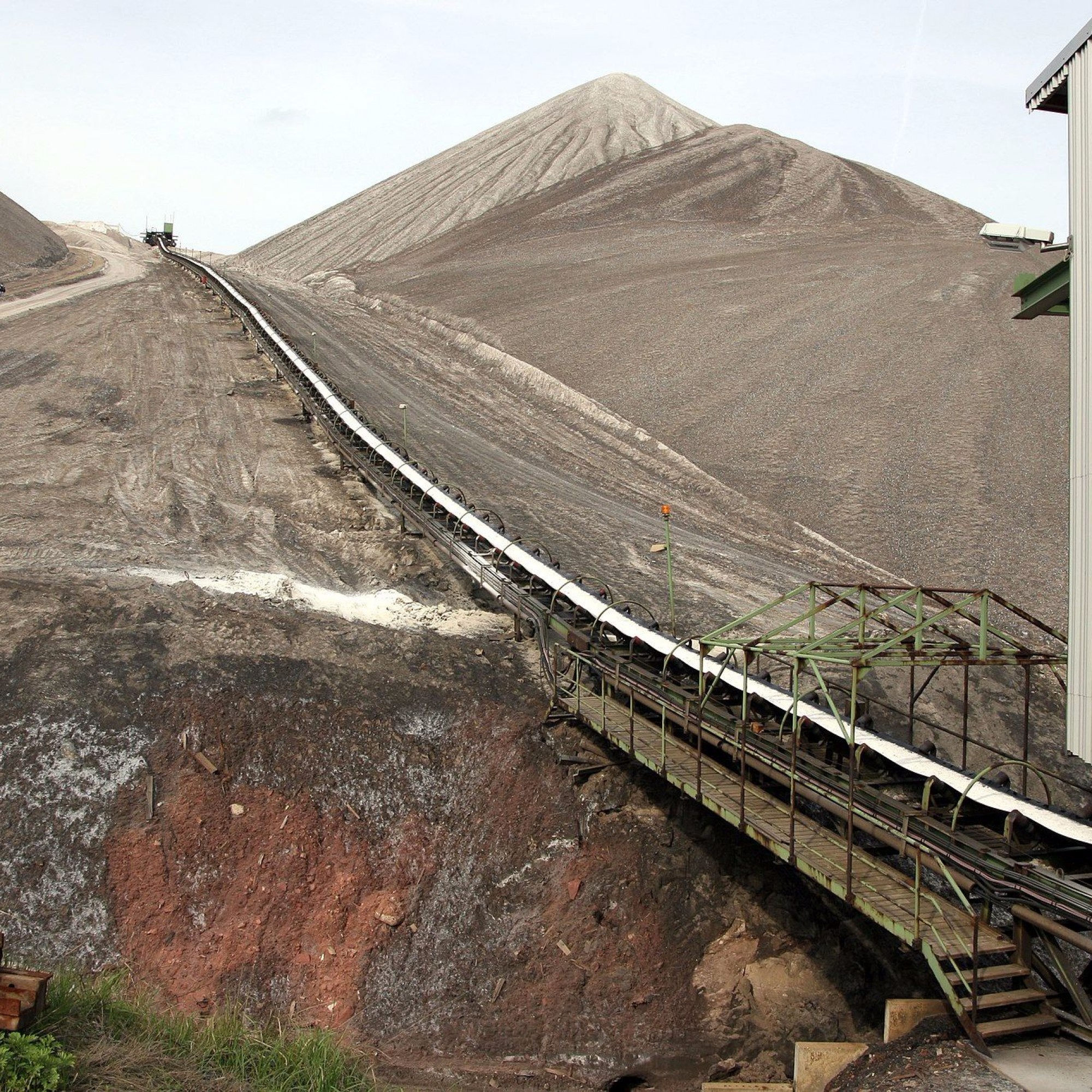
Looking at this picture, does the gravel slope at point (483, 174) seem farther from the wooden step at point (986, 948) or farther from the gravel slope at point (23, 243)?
the wooden step at point (986, 948)

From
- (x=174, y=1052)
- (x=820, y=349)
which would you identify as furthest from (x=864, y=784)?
(x=820, y=349)

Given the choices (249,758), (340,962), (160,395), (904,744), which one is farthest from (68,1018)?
(160,395)

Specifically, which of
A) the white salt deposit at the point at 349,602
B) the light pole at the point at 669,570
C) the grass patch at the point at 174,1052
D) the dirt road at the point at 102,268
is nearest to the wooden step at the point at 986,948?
the grass patch at the point at 174,1052

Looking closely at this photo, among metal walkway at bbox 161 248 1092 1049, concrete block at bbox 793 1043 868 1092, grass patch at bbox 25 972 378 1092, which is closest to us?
grass patch at bbox 25 972 378 1092

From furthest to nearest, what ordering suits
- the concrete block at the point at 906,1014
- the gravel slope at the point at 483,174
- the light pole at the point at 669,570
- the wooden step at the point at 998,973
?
the gravel slope at the point at 483,174 → the light pole at the point at 669,570 → the concrete block at the point at 906,1014 → the wooden step at the point at 998,973

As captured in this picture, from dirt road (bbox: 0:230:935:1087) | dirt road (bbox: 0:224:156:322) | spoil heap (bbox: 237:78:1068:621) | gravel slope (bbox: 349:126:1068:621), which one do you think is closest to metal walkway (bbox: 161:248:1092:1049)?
dirt road (bbox: 0:230:935:1087)

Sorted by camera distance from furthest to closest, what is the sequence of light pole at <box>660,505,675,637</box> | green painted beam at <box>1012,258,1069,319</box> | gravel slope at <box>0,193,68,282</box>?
gravel slope at <box>0,193,68,282</box>, light pole at <box>660,505,675,637</box>, green painted beam at <box>1012,258,1069,319</box>

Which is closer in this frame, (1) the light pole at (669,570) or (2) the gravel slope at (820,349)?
(1) the light pole at (669,570)

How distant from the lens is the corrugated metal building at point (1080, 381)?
10.7 m

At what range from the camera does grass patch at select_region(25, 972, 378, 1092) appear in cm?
847

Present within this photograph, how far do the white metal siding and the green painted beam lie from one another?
3.03ft

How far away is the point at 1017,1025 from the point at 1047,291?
8.59 m

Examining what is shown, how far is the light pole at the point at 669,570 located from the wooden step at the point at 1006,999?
736 centimetres

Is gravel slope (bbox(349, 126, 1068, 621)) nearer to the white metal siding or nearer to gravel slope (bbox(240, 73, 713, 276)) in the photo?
gravel slope (bbox(240, 73, 713, 276))
